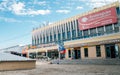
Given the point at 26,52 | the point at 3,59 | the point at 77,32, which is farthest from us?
the point at 26,52

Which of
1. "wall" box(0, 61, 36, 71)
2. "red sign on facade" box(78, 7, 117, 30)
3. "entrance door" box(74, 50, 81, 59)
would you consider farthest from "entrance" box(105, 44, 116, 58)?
"wall" box(0, 61, 36, 71)

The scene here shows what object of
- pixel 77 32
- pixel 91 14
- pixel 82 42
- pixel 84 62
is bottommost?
pixel 84 62

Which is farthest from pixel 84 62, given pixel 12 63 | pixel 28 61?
pixel 12 63

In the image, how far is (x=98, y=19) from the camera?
44.8m

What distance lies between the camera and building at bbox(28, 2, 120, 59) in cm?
3409

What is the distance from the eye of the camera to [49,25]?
216 feet

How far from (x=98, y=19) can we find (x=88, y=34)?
18.6 ft

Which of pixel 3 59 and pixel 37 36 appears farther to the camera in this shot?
pixel 37 36

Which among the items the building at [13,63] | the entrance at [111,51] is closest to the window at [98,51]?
the entrance at [111,51]

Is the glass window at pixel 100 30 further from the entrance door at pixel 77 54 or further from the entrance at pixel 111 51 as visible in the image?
the entrance at pixel 111 51

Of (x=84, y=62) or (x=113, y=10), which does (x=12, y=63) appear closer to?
(x=84, y=62)

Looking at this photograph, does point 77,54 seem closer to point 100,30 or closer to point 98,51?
point 98,51

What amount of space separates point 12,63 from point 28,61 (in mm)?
2317

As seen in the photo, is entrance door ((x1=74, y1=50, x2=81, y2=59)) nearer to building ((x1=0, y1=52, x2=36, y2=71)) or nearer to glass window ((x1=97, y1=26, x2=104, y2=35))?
glass window ((x1=97, y1=26, x2=104, y2=35))
